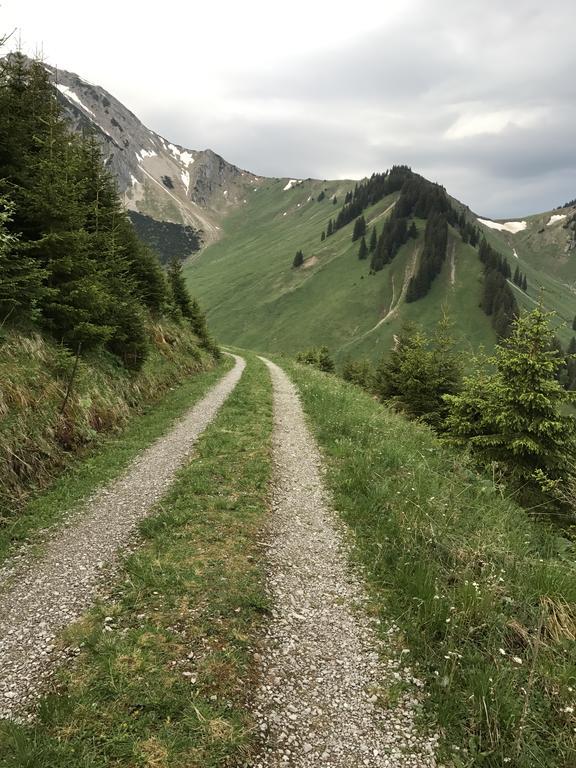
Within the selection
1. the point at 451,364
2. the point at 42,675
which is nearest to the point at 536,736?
the point at 42,675

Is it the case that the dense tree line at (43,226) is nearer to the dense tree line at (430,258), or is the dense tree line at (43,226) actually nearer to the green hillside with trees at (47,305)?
the green hillside with trees at (47,305)

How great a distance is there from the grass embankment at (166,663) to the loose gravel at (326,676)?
397 millimetres

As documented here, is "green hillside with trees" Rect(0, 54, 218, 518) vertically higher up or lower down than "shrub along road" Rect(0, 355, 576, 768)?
higher up

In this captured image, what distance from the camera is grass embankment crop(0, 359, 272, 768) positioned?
4.61 m

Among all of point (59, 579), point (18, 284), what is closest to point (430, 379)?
point (18, 284)

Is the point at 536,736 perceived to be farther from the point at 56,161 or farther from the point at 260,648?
the point at 56,161

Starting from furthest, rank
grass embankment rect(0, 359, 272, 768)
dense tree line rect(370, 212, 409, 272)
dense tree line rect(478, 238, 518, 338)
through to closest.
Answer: dense tree line rect(370, 212, 409, 272) < dense tree line rect(478, 238, 518, 338) < grass embankment rect(0, 359, 272, 768)

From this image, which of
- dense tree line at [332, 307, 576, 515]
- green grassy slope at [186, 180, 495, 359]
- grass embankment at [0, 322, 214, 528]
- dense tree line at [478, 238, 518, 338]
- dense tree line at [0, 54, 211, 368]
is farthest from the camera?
green grassy slope at [186, 180, 495, 359]

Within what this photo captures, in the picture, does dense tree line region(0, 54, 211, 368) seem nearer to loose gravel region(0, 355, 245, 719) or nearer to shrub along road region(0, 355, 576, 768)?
loose gravel region(0, 355, 245, 719)

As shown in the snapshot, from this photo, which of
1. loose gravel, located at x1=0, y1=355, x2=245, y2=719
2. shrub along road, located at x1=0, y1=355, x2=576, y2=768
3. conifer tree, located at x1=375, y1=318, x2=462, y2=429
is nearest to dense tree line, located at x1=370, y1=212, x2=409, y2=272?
conifer tree, located at x1=375, y1=318, x2=462, y2=429

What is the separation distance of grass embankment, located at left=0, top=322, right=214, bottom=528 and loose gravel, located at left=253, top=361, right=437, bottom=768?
24.3 feet

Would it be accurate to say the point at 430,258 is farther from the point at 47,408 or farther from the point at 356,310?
the point at 47,408

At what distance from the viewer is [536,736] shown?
4.76 m

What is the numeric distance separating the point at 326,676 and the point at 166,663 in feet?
7.63
